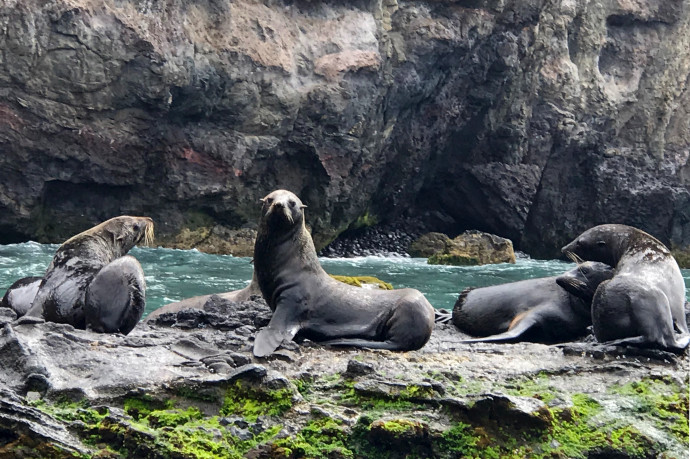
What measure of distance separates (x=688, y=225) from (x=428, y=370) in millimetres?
24429

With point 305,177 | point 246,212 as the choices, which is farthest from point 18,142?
point 305,177

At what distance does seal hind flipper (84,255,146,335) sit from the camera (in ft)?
19.6

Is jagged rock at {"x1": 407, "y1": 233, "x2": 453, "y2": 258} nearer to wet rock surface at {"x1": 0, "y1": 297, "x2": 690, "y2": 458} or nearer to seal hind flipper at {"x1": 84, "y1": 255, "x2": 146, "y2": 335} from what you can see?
→ seal hind flipper at {"x1": 84, "y1": 255, "x2": 146, "y2": 335}

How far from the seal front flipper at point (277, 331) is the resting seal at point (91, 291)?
0.94 m

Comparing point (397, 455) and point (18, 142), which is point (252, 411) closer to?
point (397, 455)

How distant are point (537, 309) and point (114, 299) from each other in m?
3.41

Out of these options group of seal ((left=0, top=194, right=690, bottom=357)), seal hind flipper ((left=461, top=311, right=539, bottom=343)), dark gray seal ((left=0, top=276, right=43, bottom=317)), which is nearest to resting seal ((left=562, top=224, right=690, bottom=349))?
group of seal ((left=0, top=194, right=690, bottom=357))

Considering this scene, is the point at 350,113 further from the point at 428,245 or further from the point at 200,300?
the point at 200,300

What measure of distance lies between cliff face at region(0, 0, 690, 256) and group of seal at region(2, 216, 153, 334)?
13.1 metres

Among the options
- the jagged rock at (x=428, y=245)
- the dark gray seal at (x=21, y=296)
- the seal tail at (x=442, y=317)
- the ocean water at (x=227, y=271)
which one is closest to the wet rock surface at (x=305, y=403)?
the dark gray seal at (x=21, y=296)

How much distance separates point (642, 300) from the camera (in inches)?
243

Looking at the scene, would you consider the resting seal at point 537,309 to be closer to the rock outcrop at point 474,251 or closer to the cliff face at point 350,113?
the cliff face at point 350,113

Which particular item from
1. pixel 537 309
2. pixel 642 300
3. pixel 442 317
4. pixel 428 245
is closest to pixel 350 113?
pixel 428 245

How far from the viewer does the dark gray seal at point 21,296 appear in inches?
285
